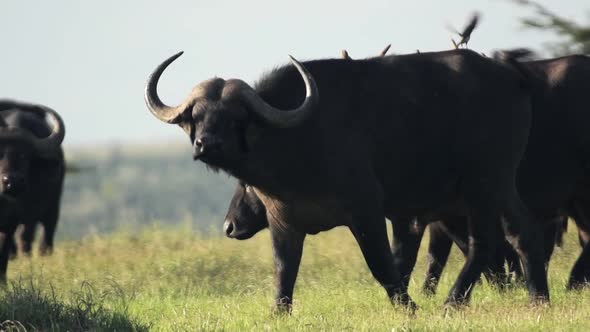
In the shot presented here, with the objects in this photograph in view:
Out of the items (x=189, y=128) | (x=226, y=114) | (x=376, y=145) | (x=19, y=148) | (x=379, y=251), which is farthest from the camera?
(x=19, y=148)

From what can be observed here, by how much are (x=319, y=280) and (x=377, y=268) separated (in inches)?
131

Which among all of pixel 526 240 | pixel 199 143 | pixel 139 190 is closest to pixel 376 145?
pixel 526 240

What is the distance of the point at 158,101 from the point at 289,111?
1.00 metres

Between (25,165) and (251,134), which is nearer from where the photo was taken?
(251,134)

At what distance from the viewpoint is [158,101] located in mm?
10586

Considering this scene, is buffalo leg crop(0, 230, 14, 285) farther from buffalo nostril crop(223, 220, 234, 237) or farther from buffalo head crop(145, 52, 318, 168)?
buffalo head crop(145, 52, 318, 168)

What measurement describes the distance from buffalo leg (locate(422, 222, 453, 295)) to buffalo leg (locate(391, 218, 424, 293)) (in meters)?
0.25

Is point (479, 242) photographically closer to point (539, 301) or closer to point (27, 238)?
point (539, 301)

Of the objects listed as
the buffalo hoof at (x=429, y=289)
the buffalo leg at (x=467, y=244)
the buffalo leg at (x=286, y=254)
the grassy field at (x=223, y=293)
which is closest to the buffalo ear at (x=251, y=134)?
the buffalo leg at (x=286, y=254)

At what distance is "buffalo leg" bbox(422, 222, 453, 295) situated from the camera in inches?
492

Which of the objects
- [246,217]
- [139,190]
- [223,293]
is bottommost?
[139,190]

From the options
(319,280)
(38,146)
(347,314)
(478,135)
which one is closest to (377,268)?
(347,314)

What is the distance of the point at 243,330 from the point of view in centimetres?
958

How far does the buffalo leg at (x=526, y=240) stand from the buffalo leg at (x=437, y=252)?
131 cm
